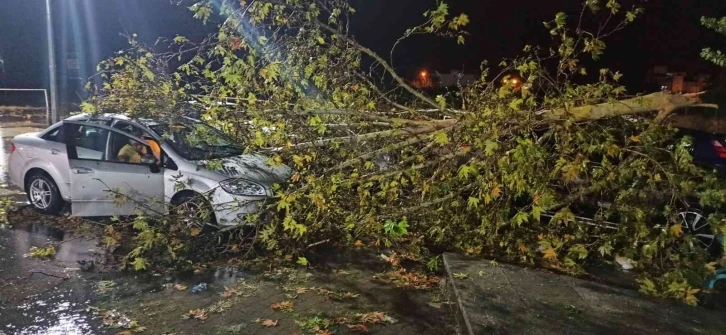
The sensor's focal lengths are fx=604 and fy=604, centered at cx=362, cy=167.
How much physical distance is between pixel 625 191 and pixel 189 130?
15.5 ft

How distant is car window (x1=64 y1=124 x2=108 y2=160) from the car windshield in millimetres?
636

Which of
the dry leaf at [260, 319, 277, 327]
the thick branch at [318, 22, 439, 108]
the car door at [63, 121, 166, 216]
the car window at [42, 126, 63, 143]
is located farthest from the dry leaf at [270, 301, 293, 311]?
the car window at [42, 126, 63, 143]

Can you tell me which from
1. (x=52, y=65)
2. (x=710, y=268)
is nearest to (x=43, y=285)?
(x=710, y=268)

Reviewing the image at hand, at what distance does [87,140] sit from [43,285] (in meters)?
2.32

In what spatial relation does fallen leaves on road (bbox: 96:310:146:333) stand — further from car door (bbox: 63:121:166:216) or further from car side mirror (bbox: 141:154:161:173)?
car side mirror (bbox: 141:154:161:173)

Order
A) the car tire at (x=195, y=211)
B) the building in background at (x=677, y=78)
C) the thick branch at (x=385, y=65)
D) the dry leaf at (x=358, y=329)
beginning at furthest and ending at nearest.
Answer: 1. the building in background at (x=677, y=78)
2. the thick branch at (x=385, y=65)
3. the car tire at (x=195, y=211)
4. the dry leaf at (x=358, y=329)

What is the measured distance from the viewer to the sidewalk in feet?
14.5

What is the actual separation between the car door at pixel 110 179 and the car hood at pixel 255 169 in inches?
29.5

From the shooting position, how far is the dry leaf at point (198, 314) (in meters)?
4.68

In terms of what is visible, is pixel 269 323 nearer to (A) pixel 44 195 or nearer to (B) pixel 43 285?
(B) pixel 43 285

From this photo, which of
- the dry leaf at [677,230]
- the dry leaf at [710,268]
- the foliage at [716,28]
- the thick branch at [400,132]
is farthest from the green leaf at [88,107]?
the dry leaf at [710,268]

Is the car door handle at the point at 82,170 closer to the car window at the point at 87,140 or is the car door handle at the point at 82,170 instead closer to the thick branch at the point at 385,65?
the car window at the point at 87,140

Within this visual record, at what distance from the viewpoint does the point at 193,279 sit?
5574 millimetres

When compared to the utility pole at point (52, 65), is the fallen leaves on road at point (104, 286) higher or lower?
lower
